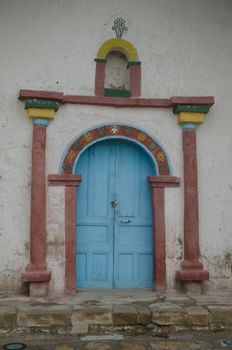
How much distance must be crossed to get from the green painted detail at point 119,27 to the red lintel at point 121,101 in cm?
91

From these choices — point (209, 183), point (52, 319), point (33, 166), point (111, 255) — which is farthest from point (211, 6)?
point (52, 319)

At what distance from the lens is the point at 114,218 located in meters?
6.20

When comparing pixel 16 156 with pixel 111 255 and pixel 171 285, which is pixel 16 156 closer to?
pixel 111 255

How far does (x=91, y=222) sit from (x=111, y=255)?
522 mm

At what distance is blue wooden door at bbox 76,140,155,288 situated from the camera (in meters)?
6.13

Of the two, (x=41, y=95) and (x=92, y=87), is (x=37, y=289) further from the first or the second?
(x=92, y=87)

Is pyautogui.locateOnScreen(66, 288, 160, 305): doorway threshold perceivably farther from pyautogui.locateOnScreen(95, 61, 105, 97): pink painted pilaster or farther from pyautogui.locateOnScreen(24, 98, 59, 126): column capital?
pyautogui.locateOnScreen(95, 61, 105, 97): pink painted pilaster

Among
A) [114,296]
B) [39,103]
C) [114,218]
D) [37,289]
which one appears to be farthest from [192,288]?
[39,103]

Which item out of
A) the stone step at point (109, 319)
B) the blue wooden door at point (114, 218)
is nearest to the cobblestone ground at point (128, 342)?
the stone step at point (109, 319)

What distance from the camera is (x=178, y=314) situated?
4.99m

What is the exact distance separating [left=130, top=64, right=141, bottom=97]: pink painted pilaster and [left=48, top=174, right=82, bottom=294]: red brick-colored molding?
140 cm

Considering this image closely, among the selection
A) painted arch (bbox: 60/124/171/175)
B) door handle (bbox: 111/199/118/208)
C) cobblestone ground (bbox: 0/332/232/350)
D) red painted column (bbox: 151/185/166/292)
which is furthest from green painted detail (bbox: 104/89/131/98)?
cobblestone ground (bbox: 0/332/232/350)

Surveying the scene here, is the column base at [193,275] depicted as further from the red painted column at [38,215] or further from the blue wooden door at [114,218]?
the red painted column at [38,215]

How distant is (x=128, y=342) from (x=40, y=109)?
3055mm
